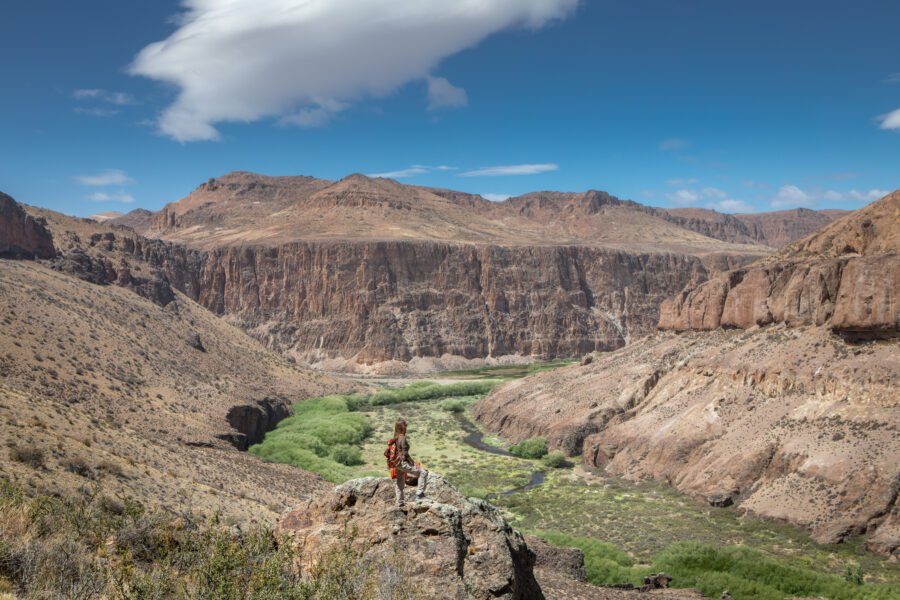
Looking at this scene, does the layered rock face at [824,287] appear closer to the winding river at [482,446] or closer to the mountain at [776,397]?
the mountain at [776,397]

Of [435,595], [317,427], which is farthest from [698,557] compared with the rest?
[317,427]

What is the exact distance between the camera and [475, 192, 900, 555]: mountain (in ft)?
103

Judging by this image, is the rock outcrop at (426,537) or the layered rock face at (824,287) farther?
the layered rock face at (824,287)

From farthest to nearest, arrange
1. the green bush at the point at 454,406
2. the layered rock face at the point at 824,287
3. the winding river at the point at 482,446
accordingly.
A: the green bush at the point at 454,406 < the winding river at the point at 482,446 < the layered rock face at the point at 824,287

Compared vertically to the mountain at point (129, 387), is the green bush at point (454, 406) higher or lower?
lower

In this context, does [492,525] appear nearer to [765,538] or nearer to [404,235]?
[765,538]

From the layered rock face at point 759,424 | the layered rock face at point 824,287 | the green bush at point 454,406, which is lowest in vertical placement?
the green bush at point 454,406

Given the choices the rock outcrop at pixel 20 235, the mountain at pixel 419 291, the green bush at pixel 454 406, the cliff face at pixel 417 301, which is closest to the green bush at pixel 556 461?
the green bush at pixel 454 406

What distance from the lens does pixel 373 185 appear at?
197625mm

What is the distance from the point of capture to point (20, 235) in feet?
225

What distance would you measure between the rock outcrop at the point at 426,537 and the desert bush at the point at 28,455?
11356 mm

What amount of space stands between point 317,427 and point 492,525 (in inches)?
1869

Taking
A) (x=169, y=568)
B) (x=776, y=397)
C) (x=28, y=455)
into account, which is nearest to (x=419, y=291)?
(x=776, y=397)

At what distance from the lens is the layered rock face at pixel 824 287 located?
38.0 meters
